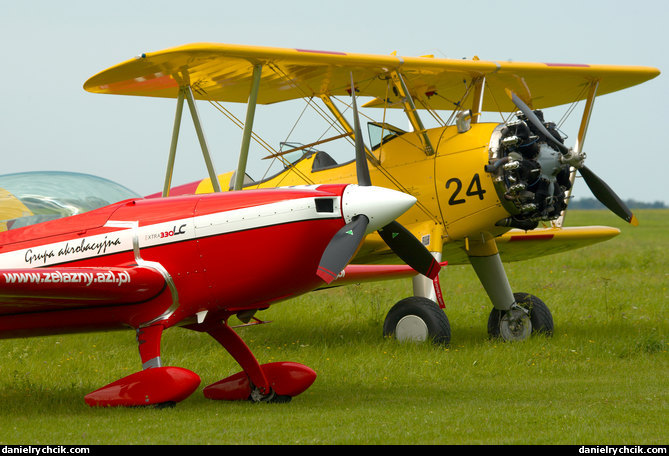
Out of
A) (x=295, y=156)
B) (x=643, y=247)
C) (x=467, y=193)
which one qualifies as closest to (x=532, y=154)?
(x=467, y=193)

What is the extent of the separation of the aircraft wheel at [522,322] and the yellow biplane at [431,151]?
15mm

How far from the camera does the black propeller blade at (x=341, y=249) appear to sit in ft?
23.7

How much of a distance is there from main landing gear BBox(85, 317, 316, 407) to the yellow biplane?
255 centimetres

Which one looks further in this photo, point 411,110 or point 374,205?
point 411,110

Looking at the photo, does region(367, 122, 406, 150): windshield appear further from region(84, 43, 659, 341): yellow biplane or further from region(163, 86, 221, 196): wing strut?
region(163, 86, 221, 196): wing strut

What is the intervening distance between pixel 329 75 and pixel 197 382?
19.4ft

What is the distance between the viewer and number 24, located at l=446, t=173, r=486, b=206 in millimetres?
11234

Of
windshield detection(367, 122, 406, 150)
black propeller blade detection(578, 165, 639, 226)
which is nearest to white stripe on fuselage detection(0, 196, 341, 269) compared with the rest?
windshield detection(367, 122, 406, 150)

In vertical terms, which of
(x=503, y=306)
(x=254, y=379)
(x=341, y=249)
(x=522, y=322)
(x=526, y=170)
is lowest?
(x=254, y=379)

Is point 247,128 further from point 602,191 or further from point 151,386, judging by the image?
point 602,191

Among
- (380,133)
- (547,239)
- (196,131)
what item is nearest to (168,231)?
(196,131)

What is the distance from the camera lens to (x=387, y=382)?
31.2 ft

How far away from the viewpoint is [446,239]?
11.8 meters

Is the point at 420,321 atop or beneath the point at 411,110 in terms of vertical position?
beneath
